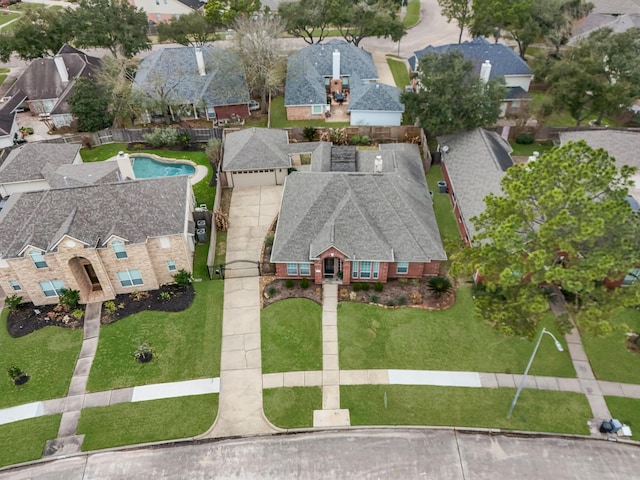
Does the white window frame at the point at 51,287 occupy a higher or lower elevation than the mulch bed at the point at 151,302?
higher

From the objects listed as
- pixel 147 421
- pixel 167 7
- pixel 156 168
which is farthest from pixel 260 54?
pixel 147 421

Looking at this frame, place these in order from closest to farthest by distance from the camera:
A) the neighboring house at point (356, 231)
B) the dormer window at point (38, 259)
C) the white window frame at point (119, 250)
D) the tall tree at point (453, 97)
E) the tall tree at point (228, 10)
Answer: the dormer window at point (38, 259), the white window frame at point (119, 250), the neighboring house at point (356, 231), the tall tree at point (453, 97), the tall tree at point (228, 10)

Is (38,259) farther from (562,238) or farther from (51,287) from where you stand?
(562,238)

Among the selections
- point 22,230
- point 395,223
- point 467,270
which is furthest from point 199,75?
point 467,270

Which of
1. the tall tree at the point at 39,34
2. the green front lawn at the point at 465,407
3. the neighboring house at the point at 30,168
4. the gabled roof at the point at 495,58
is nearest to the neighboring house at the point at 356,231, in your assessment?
the green front lawn at the point at 465,407

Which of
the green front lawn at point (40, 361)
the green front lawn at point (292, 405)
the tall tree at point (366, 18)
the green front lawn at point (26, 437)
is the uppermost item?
the tall tree at point (366, 18)

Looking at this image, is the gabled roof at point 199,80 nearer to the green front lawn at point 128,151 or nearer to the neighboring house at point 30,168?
the green front lawn at point 128,151

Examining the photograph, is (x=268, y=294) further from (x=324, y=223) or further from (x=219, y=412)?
(x=219, y=412)
